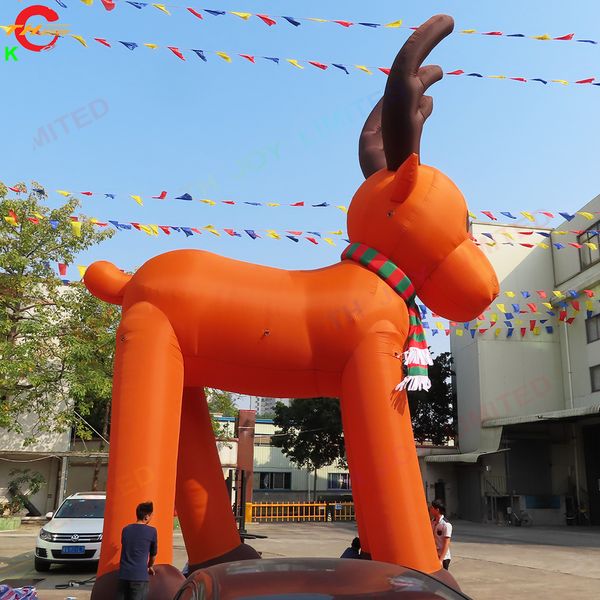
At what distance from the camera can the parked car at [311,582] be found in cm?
241

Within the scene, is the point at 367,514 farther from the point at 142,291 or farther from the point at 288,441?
the point at 288,441

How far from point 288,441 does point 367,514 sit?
25489mm

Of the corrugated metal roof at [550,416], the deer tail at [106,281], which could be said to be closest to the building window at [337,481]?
the corrugated metal roof at [550,416]

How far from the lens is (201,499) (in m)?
5.48

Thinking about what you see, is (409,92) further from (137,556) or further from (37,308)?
(37,308)

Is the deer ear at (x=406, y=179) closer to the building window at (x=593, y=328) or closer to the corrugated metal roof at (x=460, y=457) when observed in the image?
the corrugated metal roof at (x=460, y=457)

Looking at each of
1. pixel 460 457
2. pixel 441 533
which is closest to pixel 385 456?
pixel 441 533

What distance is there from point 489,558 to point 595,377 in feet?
43.3

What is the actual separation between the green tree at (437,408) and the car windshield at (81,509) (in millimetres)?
19005

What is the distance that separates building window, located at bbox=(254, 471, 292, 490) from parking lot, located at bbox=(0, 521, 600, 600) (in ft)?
67.1

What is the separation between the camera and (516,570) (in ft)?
34.0

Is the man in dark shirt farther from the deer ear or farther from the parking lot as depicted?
the parking lot

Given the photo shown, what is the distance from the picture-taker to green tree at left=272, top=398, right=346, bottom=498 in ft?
92.6

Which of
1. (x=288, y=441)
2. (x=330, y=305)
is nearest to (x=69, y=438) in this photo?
(x=288, y=441)
